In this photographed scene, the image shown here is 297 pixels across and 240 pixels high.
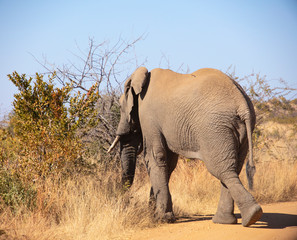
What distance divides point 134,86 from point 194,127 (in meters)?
1.56

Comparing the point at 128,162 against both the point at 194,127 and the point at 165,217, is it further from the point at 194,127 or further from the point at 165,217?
the point at 194,127

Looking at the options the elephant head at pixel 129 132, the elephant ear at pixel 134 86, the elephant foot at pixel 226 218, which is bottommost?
the elephant foot at pixel 226 218

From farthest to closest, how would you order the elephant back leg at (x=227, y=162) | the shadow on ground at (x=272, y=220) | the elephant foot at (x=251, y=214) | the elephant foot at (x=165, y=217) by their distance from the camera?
the elephant foot at (x=165, y=217)
the shadow on ground at (x=272, y=220)
the elephant back leg at (x=227, y=162)
the elephant foot at (x=251, y=214)

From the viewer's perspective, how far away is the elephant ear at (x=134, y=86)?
22.7 ft

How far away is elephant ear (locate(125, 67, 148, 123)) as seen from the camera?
691 cm

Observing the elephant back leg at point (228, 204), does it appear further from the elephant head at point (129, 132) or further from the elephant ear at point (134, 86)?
the elephant ear at point (134, 86)

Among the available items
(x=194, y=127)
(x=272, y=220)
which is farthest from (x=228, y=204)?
(x=194, y=127)

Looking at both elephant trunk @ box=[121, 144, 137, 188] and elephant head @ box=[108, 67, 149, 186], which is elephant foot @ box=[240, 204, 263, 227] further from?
elephant trunk @ box=[121, 144, 137, 188]

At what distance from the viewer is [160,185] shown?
21.8ft

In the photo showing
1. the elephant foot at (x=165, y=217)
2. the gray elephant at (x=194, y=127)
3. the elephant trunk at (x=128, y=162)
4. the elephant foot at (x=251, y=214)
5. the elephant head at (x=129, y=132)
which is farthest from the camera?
the elephant trunk at (x=128, y=162)

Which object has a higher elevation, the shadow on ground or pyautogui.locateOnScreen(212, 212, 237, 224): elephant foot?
pyautogui.locateOnScreen(212, 212, 237, 224): elephant foot

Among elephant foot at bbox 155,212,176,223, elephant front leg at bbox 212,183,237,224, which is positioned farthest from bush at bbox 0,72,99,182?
elephant front leg at bbox 212,183,237,224

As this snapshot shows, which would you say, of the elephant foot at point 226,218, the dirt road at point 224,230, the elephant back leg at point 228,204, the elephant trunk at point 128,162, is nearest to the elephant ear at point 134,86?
the elephant trunk at point 128,162

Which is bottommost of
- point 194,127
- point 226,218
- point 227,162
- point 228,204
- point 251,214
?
point 226,218
